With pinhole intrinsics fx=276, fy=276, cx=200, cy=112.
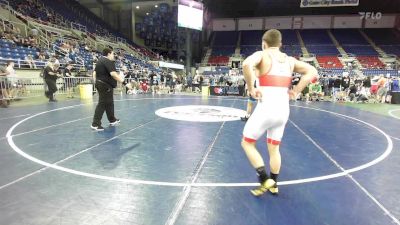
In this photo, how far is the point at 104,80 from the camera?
655 centimetres

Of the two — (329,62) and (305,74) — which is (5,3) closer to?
(305,74)

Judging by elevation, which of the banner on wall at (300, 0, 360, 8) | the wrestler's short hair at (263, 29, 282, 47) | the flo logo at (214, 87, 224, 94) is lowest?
the flo logo at (214, 87, 224, 94)

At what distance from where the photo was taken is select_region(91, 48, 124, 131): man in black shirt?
6414 millimetres

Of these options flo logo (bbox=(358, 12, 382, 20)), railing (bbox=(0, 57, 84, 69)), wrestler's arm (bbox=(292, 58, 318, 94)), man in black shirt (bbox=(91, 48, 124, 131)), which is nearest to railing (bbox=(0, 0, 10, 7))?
railing (bbox=(0, 57, 84, 69))

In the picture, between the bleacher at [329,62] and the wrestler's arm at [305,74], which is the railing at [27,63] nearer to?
the wrestler's arm at [305,74]

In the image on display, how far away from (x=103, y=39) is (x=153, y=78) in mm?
13645

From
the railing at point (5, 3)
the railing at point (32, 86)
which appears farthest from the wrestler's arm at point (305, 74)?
the railing at point (5, 3)

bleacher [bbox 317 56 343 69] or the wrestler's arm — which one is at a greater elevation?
bleacher [bbox 317 56 343 69]

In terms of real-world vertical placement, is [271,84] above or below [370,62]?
below

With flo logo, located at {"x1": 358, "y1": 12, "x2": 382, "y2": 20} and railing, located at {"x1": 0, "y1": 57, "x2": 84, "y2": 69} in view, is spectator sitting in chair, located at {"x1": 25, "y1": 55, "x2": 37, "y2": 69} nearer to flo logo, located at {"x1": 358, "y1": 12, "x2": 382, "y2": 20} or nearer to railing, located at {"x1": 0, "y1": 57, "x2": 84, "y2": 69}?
railing, located at {"x1": 0, "y1": 57, "x2": 84, "y2": 69}

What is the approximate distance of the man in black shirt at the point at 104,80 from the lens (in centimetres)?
641

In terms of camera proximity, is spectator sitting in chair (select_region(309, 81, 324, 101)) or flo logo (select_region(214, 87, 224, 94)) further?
flo logo (select_region(214, 87, 224, 94))

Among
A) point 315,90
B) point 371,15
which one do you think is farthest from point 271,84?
point 371,15

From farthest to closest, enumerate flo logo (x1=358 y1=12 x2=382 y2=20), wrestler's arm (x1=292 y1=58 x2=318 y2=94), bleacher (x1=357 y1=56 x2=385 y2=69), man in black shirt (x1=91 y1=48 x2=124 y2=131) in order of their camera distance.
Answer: flo logo (x1=358 y1=12 x2=382 y2=20) → bleacher (x1=357 y1=56 x2=385 y2=69) → man in black shirt (x1=91 y1=48 x2=124 y2=131) → wrestler's arm (x1=292 y1=58 x2=318 y2=94)
